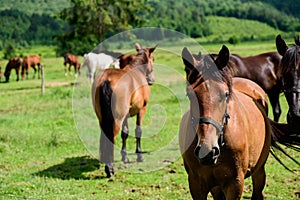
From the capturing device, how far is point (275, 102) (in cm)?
1056

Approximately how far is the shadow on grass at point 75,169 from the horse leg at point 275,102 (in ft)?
16.3

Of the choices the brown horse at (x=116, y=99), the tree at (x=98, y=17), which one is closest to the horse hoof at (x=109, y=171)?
the brown horse at (x=116, y=99)

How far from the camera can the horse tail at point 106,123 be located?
687cm

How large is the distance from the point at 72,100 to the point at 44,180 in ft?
31.6

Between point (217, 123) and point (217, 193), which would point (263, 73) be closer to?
point (217, 193)

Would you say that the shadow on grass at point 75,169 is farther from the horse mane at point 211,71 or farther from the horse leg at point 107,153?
the horse mane at point 211,71

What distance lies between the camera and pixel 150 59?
848 centimetres

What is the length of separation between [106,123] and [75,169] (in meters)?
1.08

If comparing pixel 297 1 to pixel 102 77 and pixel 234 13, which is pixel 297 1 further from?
pixel 102 77

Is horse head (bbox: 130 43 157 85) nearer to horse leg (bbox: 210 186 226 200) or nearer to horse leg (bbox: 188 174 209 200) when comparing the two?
horse leg (bbox: 210 186 226 200)

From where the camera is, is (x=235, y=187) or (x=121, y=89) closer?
(x=235, y=187)

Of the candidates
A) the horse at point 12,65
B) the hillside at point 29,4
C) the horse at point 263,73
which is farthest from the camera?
the horse at point 12,65

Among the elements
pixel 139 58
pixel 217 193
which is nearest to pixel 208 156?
pixel 217 193

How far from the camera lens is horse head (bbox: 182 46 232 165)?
3014 millimetres
